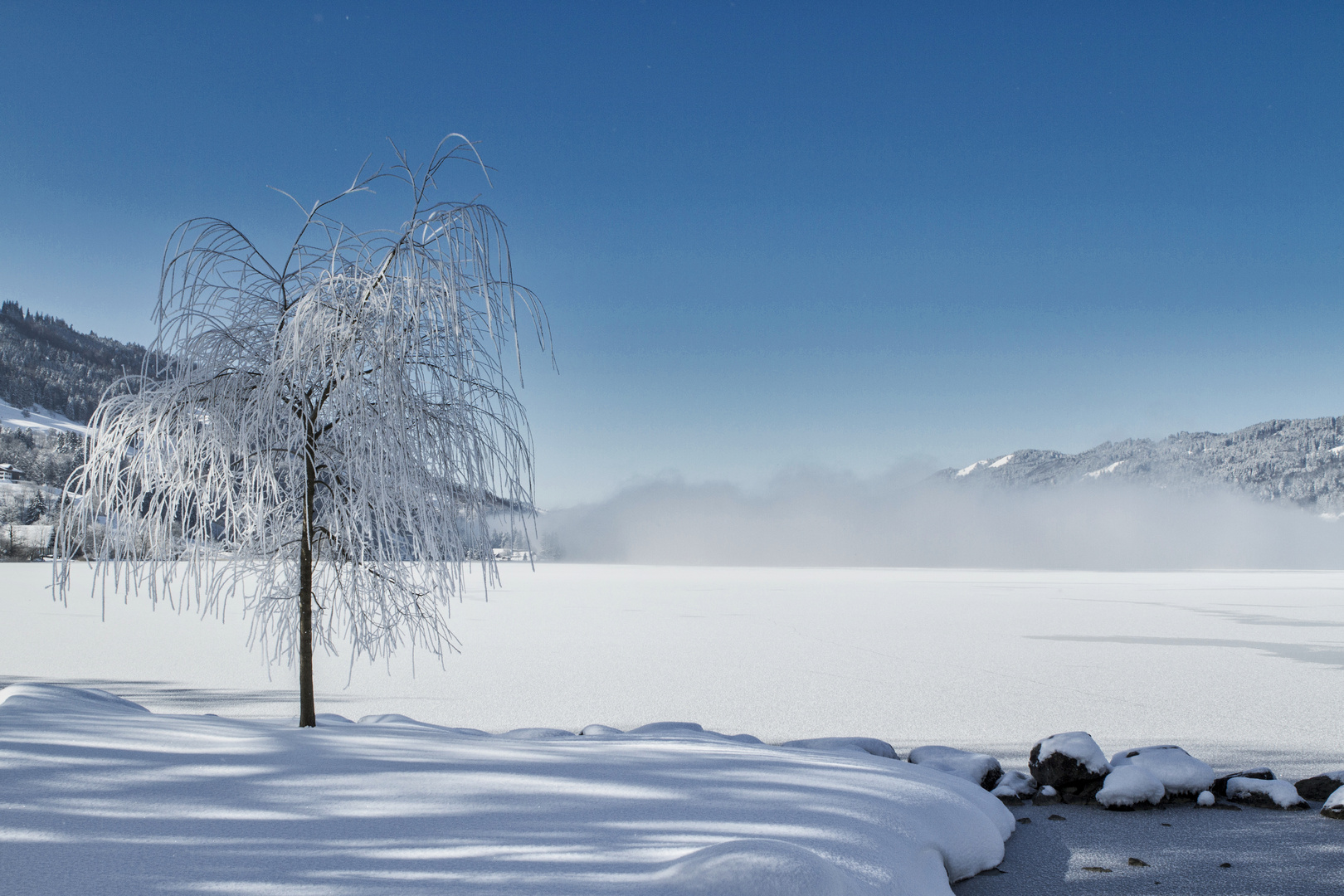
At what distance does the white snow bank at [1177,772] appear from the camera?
402 centimetres

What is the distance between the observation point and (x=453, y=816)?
95.2 inches

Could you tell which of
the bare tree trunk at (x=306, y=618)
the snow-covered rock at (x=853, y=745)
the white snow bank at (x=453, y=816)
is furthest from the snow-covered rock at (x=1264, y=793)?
the bare tree trunk at (x=306, y=618)

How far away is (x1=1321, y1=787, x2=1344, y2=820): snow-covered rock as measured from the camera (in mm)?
3684

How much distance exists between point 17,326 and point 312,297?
658ft

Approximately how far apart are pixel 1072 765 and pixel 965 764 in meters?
0.55

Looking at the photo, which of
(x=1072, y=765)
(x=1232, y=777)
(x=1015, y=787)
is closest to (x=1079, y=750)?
(x=1072, y=765)

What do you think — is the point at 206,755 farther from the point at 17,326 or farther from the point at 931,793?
the point at 17,326

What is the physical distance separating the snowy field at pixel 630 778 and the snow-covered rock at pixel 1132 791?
0.11 m

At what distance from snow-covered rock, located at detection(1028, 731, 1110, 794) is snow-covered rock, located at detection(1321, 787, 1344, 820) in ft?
3.12

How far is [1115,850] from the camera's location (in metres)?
3.34

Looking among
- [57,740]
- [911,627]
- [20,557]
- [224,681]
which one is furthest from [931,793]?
[20,557]

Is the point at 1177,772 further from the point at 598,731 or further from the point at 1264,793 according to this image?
the point at 598,731

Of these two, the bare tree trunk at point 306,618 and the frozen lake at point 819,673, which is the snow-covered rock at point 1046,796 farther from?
the bare tree trunk at point 306,618

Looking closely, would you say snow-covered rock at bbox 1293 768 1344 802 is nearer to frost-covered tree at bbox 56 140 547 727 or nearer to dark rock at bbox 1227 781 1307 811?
dark rock at bbox 1227 781 1307 811
